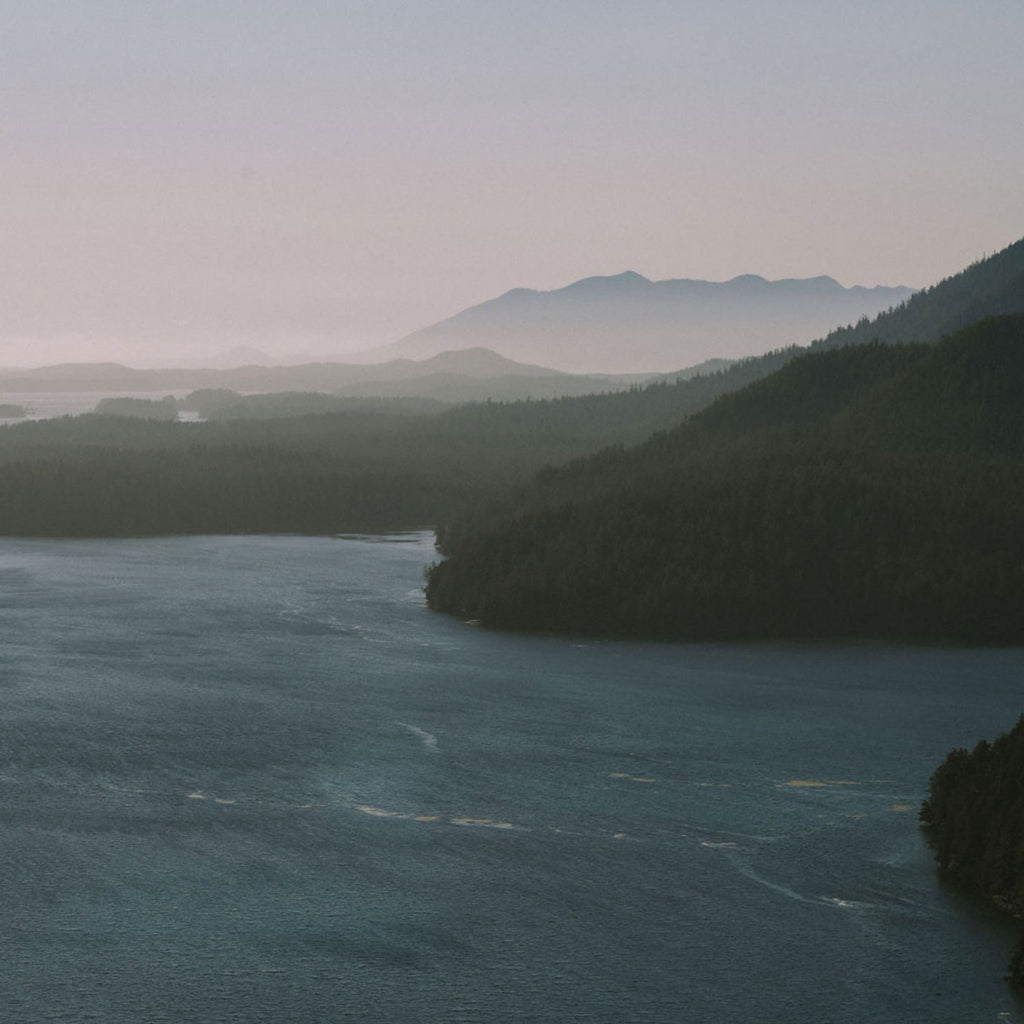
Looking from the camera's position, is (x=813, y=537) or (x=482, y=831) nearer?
(x=482, y=831)

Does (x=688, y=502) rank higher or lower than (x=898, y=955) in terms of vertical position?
higher

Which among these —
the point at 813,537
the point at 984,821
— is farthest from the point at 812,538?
the point at 984,821

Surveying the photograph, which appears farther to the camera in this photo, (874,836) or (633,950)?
(874,836)

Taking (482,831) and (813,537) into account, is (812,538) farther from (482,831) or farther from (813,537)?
(482,831)

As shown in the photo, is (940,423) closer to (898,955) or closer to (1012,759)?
(1012,759)

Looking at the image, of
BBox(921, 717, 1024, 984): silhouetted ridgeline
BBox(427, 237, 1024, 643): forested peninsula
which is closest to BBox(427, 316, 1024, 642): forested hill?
BBox(427, 237, 1024, 643): forested peninsula

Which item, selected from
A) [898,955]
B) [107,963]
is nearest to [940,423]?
[898,955]

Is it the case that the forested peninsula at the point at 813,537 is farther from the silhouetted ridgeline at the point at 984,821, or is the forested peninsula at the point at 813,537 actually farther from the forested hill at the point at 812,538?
the silhouetted ridgeline at the point at 984,821
